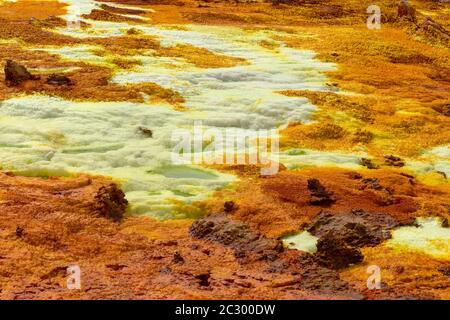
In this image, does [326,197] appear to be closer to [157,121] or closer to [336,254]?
[336,254]

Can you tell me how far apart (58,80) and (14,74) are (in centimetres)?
185

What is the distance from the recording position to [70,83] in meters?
29.2

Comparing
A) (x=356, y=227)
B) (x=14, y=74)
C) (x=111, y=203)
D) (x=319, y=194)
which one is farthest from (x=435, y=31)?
(x=111, y=203)

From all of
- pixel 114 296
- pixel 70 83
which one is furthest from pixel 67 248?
pixel 70 83

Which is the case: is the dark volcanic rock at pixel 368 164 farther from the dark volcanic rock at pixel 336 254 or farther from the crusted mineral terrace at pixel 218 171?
the dark volcanic rock at pixel 336 254

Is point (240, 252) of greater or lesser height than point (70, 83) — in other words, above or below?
Result: below

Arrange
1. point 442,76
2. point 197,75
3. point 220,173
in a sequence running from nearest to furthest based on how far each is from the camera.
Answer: point 220,173 → point 197,75 → point 442,76

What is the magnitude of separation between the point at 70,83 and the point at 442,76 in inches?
832

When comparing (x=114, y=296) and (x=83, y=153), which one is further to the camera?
(x=83, y=153)

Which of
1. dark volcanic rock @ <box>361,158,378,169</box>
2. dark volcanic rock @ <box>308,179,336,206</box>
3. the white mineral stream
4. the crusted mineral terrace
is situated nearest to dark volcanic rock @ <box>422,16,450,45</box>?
the crusted mineral terrace

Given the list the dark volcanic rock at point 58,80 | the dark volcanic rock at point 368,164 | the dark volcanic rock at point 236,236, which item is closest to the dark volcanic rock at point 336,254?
the dark volcanic rock at point 236,236
